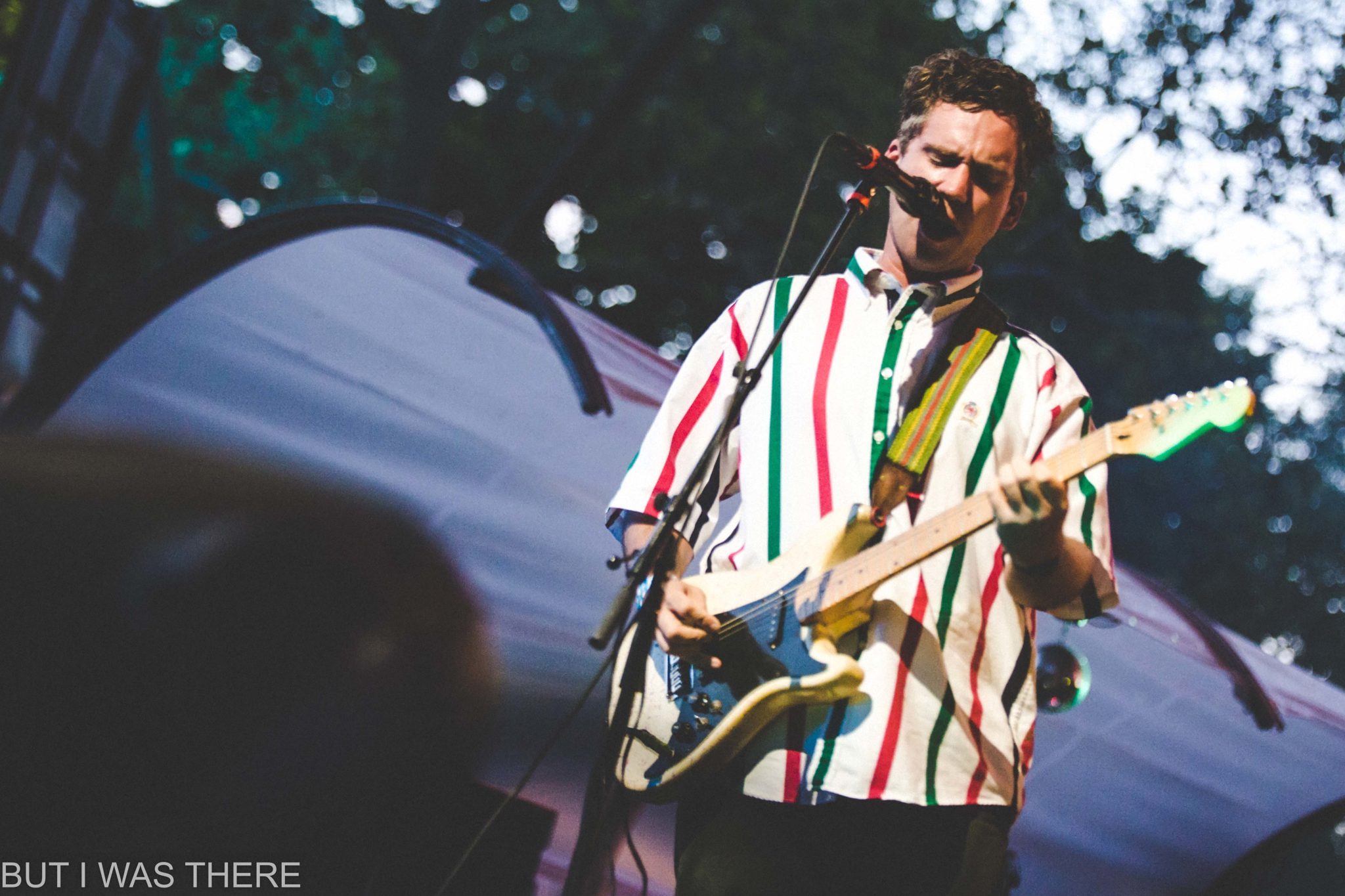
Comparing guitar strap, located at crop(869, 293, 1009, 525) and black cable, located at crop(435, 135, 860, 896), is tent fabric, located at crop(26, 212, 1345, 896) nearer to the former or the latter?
black cable, located at crop(435, 135, 860, 896)

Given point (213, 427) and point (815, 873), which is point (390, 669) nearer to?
point (213, 427)

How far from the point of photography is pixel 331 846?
2.84 meters

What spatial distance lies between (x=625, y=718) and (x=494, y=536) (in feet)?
5.67

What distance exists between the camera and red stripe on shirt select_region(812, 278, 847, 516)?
1897 mm

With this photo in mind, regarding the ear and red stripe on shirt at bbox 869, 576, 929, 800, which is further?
the ear

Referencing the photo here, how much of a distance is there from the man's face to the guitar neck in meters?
0.45

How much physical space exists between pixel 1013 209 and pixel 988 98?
0.22m

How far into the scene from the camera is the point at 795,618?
1799 mm

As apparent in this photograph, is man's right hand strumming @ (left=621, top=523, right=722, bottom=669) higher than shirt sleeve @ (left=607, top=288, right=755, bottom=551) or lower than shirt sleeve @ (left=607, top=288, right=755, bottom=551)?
lower

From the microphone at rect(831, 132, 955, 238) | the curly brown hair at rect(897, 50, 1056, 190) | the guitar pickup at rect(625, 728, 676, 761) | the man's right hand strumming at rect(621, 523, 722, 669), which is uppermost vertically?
the curly brown hair at rect(897, 50, 1056, 190)

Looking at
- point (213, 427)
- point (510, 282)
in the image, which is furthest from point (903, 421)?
point (213, 427)

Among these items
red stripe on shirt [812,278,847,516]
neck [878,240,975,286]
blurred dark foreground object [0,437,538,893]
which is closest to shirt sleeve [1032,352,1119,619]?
neck [878,240,975,286]

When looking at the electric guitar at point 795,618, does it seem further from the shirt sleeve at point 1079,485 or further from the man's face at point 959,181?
the man's face at point 959,181

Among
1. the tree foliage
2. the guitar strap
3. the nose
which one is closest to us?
the guitar strap
